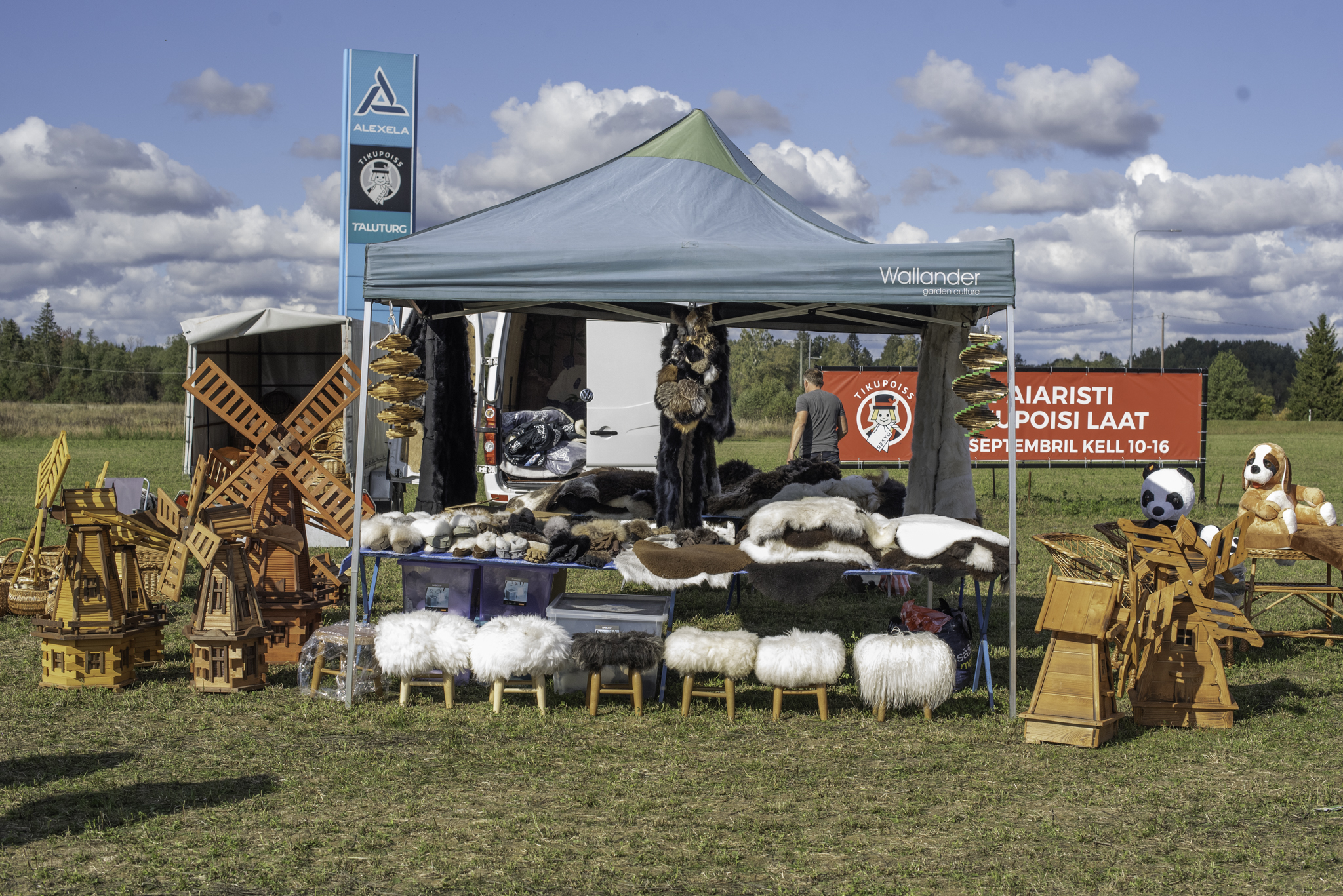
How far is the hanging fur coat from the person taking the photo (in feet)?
19.7

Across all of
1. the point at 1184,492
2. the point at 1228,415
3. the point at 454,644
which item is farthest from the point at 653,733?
the point at 1228,415

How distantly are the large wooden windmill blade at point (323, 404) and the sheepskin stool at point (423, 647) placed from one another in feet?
5.93

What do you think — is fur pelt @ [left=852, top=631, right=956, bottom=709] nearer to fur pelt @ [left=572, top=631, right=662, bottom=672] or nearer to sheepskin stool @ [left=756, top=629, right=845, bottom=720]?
sheepskin stool @ [left=756, top=629, right=845, bottom=720]

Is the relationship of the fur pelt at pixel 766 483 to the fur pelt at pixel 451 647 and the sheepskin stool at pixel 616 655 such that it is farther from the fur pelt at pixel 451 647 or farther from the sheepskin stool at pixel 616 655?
the fur pelt at pixel 451 647

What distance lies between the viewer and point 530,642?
502 cm

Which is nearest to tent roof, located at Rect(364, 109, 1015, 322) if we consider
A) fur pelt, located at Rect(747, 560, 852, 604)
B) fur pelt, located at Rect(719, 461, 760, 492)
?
fur pelt, located at Rect(747, 560, 852, 604)

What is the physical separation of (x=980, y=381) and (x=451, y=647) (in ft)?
10.1

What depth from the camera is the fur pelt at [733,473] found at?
7715mm

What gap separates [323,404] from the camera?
6.79 m

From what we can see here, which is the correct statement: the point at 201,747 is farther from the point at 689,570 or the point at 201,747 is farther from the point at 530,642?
the point at 689,570

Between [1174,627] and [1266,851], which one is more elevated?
[1174,627]

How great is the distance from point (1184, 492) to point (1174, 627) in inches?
29.6

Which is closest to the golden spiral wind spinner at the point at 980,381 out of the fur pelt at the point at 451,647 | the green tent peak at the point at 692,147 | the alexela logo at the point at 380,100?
the green tent peak at the point at 692,147

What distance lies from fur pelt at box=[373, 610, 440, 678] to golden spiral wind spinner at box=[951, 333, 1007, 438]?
3.03 meters
